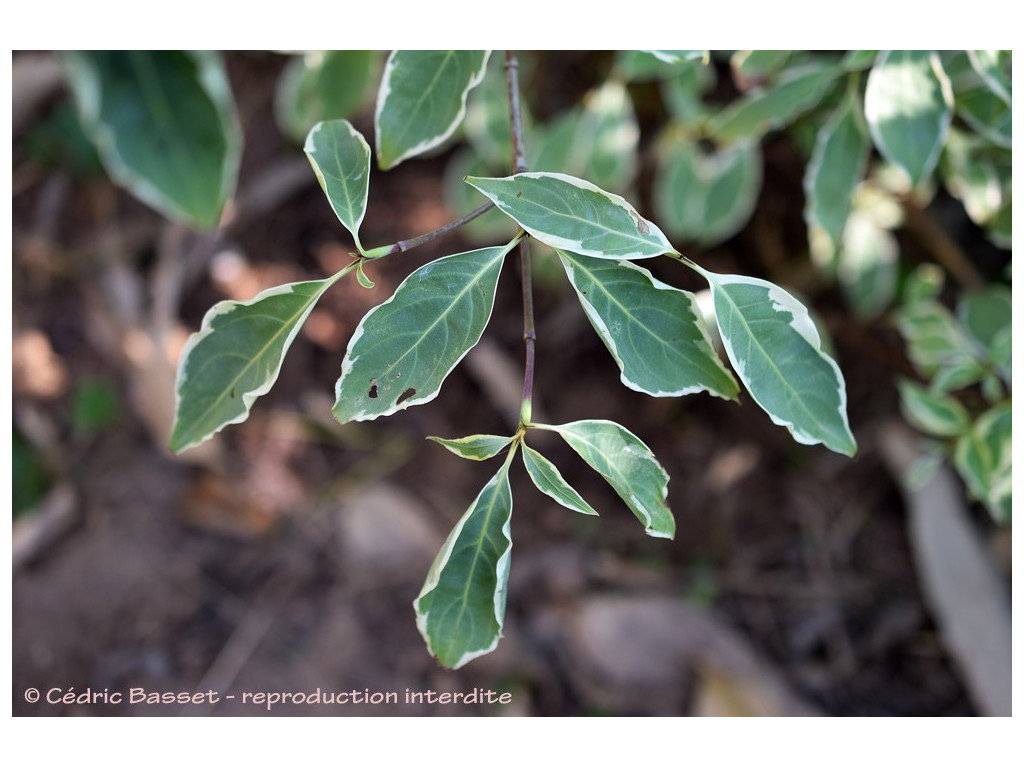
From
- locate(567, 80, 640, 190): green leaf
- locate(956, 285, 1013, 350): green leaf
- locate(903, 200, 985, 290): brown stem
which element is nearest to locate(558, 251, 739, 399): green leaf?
locate(567, 80, 640, 190): green leaf

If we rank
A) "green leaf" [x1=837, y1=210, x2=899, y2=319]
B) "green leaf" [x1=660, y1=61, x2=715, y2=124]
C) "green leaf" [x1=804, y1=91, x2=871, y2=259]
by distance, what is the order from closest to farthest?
"green leaf" [x1=804, y1=91, x2=871, y2=259]
"green leaf" [x1=660, y1=61, x2=715, y2=124]
"green leaf" [x1=837, y1=210, x2=899, y2=319]

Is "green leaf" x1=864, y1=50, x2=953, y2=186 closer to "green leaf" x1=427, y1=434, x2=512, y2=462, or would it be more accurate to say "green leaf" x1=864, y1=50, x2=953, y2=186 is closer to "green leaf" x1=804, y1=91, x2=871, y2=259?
"green leaf" x1=804, y1=91, x2=871, y2=259

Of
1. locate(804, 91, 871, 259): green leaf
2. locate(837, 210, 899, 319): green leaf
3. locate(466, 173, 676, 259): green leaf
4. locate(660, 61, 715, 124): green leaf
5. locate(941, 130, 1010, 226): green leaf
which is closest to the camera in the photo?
locate(466, 173, 676, 259): green leaf

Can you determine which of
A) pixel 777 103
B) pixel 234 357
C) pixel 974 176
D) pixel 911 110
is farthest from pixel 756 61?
pixel 234 357

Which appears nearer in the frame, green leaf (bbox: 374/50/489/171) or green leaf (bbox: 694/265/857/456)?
green leaf (bbox: 694/265/857/456)

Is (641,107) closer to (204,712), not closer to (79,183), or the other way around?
A: (79,183)
